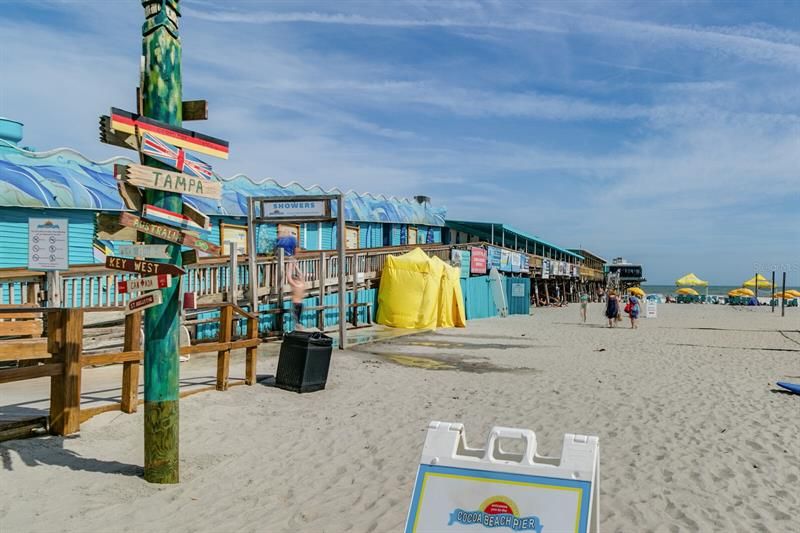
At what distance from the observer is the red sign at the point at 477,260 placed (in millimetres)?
25263

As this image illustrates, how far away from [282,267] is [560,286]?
41.7 m

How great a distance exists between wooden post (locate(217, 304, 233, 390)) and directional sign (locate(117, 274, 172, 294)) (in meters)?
3.26

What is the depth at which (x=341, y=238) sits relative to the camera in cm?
1224

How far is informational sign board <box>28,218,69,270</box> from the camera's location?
797cm

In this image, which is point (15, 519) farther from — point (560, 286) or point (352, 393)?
point (560, 286)

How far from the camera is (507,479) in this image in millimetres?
2658

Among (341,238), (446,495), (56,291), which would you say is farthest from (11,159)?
(446,495)

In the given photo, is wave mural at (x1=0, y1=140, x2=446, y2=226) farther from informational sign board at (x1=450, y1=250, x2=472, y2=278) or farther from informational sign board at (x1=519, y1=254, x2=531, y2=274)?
informational sign board at (x1=519, y1=254, x2=531, y2=274)

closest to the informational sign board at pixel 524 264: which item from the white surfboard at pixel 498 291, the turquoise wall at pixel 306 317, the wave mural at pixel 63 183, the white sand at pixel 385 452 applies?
the white surfboard at pixel 498 291

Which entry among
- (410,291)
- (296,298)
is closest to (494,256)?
(410,291)

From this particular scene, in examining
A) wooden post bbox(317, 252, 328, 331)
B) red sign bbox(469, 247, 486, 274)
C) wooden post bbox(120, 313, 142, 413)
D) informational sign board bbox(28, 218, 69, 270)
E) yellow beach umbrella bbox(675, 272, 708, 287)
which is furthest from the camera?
yellow beach umbrella bbox(675, 272, 708, 287)

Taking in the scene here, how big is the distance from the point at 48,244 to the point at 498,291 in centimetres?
2182

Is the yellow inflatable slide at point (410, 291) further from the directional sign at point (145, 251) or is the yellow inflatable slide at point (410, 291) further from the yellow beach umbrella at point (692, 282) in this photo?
the yellow beach umbrella at point (692, 282)

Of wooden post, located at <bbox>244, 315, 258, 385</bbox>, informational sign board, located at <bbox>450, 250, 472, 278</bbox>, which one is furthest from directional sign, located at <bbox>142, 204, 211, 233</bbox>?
informational sign board, located at <bbox>450, 250, 472, 278</bbox>
